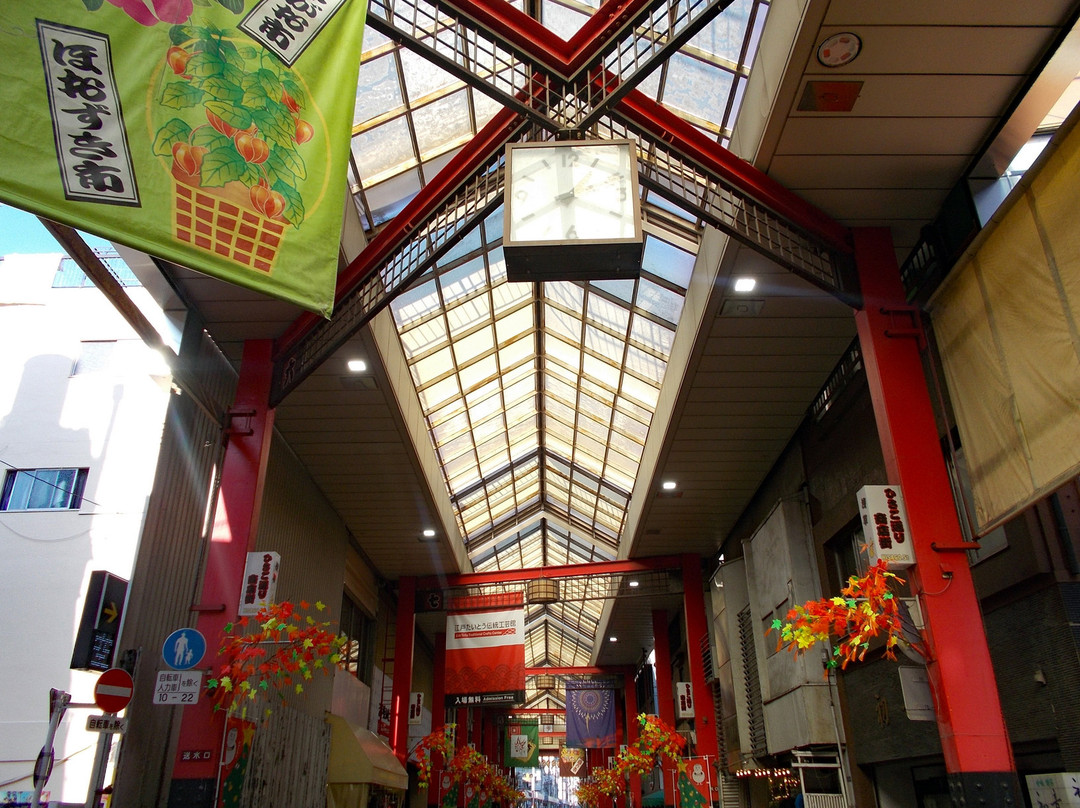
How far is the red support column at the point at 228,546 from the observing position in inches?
322

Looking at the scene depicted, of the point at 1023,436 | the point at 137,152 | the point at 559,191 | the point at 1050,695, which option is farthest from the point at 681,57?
the point at 1050,695

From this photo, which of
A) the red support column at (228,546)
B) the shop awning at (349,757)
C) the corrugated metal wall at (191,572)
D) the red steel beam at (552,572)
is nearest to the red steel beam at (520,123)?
the red support column at (228,546)

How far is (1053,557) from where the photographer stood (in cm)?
684

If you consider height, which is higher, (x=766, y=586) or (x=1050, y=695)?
(x=766, y=586)

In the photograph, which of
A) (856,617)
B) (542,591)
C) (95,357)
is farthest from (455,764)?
(856,617)

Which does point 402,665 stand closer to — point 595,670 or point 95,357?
point 95,357

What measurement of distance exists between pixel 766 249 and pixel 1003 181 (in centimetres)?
228

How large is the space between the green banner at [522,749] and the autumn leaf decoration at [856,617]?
32796mm

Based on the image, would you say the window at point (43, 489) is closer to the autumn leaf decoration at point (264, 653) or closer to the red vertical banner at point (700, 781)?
the autumn leaf decoration at point (264, 653)

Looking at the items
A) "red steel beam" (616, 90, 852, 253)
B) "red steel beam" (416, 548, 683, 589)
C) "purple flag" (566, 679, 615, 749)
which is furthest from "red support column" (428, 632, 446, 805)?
"red steel beam" (616, 90, 852, 253)

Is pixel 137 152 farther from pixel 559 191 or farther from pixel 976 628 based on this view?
pixel 976 628

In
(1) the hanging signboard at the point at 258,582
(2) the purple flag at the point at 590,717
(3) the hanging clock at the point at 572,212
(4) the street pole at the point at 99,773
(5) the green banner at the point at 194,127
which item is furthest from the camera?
(2) the purple flag at the point at 590,717

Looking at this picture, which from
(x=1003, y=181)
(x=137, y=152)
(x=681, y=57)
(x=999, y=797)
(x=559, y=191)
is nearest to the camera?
(x=137, y=152)

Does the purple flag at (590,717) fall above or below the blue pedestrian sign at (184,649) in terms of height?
above
